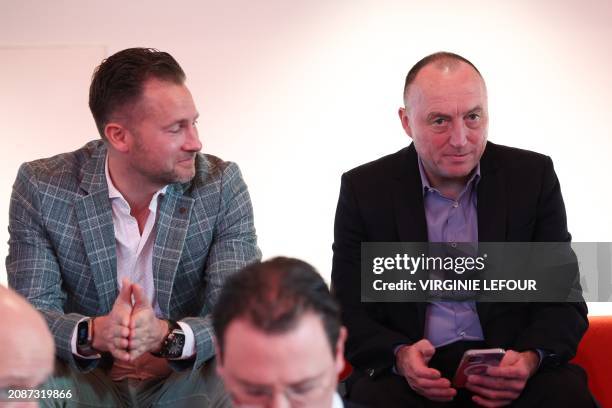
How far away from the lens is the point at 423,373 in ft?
9.52

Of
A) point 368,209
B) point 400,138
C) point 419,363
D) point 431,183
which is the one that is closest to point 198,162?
point 368,209

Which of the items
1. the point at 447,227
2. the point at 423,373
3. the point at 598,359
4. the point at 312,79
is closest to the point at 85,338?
the point at 423,373

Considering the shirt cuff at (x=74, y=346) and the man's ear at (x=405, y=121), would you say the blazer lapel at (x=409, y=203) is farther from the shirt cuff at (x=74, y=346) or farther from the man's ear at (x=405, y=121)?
the shirt cuff at (x=74, y=346)

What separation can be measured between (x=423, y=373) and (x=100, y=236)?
48.6 inches

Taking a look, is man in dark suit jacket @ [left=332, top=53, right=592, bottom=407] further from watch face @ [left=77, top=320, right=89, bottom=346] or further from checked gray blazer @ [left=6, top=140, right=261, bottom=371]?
watch face @ [left=77, top=320, right=89, bottom=346]

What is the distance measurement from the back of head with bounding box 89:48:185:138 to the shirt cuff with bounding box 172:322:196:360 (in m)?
0.85

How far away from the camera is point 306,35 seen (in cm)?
577

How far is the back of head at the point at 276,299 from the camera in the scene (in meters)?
1.75

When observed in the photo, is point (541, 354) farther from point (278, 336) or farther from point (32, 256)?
point (32, 256)

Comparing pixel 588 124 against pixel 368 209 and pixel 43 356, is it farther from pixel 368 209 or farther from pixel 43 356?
pixel 43 356

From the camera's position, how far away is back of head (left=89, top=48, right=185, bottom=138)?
329 centimetres

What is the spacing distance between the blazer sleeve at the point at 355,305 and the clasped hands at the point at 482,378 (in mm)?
121

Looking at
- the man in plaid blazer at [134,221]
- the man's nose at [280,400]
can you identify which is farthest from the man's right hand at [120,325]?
the man's nose at [280,400]

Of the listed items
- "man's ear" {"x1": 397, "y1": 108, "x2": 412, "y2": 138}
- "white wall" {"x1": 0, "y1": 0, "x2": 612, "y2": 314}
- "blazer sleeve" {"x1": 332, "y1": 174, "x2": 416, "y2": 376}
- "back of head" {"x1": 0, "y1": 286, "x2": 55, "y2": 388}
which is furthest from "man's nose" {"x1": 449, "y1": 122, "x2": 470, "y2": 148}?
"white wall" {"x1": 0, "y1": 0, "x2": 612, "y2": 314}
